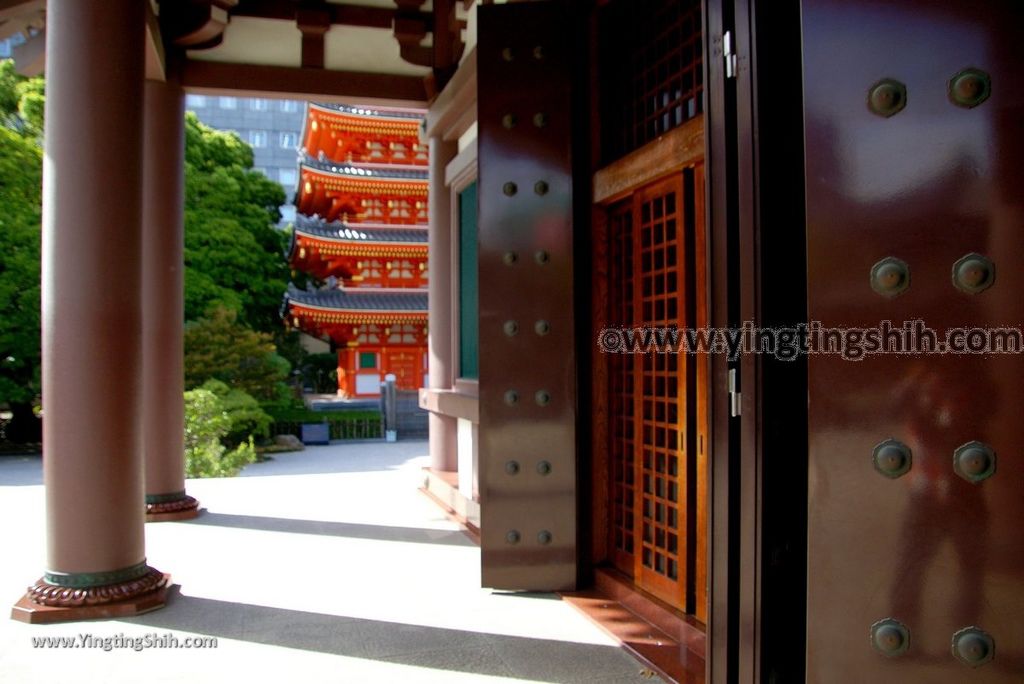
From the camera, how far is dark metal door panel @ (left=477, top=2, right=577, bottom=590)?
4.14 metres

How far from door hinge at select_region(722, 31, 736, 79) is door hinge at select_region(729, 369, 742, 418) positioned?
29.6 inches

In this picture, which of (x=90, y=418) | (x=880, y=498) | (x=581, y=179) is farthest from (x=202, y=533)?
(x=880, y=498)

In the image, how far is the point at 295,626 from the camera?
3738mm

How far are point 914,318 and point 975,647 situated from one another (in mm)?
593

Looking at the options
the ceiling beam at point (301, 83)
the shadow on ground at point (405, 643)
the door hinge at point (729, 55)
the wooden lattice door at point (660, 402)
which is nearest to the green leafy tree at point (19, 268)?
the ceiling beam at point (301, 83)

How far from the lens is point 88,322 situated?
3.93m

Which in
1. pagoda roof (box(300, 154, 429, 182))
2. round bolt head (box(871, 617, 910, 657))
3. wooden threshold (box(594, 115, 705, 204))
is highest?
pagoda roof (box(300, 154, 429, 182))

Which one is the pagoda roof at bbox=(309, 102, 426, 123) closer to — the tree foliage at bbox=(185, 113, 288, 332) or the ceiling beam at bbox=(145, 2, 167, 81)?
the tree foliage at bbox=(185, 113, 288, 332)

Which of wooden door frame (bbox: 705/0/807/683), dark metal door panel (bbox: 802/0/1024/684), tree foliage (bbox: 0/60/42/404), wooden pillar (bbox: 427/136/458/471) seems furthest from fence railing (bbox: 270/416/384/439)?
dark metal door panel (bbox: 802/0/1024/684)

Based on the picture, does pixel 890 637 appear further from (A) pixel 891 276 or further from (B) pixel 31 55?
(B) pixel 31 55

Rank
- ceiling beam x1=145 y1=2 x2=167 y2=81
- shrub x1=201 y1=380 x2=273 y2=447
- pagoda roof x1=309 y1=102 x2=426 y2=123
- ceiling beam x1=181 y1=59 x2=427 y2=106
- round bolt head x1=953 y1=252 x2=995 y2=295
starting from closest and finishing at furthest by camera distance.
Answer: round bolt head x1=953 y1=252 x2=995 y2=295 < ceiling beam x1=145 y1=2 x2=167 y2=81 < ceiling beam x1=181 y1=59 x2=427 y2=106 < shrub x1=201 y1=380 x2=273 y2=447 < pagoda roof x1=309 y1=102 x2=426 y2=123

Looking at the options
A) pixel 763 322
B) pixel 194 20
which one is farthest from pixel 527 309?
pixel 194 20

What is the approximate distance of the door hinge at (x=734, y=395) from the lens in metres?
2.00

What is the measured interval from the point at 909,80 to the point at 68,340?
3.83 metres
